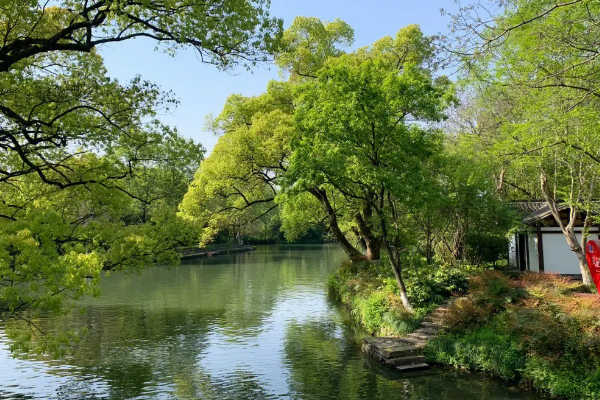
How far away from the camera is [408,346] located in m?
13.9

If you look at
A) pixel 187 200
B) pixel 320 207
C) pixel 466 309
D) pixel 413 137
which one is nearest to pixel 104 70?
pixel 413 137

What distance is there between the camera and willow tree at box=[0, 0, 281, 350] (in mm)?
7570

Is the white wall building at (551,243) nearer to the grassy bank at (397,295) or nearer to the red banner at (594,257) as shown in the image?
the grassy bank at (397,295)

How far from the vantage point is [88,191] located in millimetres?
11789

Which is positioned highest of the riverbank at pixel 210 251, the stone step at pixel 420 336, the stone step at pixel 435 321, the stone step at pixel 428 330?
the riverbank at pixel 210 251

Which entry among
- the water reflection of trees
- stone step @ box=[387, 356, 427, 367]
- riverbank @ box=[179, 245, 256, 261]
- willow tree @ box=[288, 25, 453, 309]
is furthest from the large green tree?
riverbank @ box=[179, 245, 256, 261]

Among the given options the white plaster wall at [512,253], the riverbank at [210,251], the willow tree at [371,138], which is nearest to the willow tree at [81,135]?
the willow tree at [371,138]

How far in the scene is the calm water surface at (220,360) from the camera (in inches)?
460

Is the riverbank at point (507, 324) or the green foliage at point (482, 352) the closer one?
the riverbank at point (507, 324)

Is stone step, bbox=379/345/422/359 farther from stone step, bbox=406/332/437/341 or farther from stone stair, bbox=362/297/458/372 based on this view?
stone step, bbox=406/332/437/341

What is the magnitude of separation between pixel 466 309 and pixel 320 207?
15.3 m

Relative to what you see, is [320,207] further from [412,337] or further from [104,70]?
[104,70]

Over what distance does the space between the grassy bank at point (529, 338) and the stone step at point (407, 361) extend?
36 cm

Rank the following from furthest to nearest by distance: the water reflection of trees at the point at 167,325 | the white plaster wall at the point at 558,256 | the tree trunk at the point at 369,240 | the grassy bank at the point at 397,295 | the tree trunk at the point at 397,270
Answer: the tree trunk at the point at 369,240
the white plaster wall at the point at 558,256
the tree trunk at the point at 397,270
the grassy bank at the point at 397,295
the water reflection of trees at the point at 167,325
